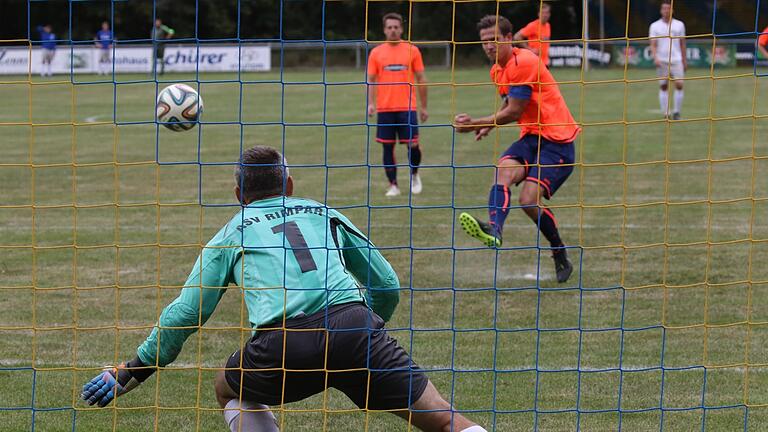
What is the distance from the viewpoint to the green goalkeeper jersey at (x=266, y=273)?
13.1 ft

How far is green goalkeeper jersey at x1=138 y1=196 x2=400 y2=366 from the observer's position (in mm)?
4000

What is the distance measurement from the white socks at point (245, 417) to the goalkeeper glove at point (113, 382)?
0.35 m

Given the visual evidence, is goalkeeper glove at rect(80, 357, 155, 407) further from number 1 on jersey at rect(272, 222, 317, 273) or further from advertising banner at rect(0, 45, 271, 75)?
advertising banner at rect(0, 45, 271, 75)

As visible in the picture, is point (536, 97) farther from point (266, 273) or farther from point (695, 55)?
point (695, 55)

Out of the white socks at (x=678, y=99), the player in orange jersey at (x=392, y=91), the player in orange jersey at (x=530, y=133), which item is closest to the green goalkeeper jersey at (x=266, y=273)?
the player in orange jersey at (x=530, y=133)

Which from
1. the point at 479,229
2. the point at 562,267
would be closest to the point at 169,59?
the point at 562,267

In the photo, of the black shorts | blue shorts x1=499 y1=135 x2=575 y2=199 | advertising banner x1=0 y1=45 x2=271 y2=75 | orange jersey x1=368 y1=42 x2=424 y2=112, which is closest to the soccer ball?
the black shorts

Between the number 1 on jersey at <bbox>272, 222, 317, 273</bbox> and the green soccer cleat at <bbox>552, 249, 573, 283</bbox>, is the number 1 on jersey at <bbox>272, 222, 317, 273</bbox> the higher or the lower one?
the higher one

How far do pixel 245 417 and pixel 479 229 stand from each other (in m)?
3.50

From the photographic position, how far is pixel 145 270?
8312 millimetres

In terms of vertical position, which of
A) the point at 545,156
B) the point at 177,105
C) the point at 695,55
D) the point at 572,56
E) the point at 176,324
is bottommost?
the point at 176,324

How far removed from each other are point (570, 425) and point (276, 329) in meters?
1.81

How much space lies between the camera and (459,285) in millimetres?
7957

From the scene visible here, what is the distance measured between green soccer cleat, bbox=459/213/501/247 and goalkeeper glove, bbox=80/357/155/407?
344 cm
